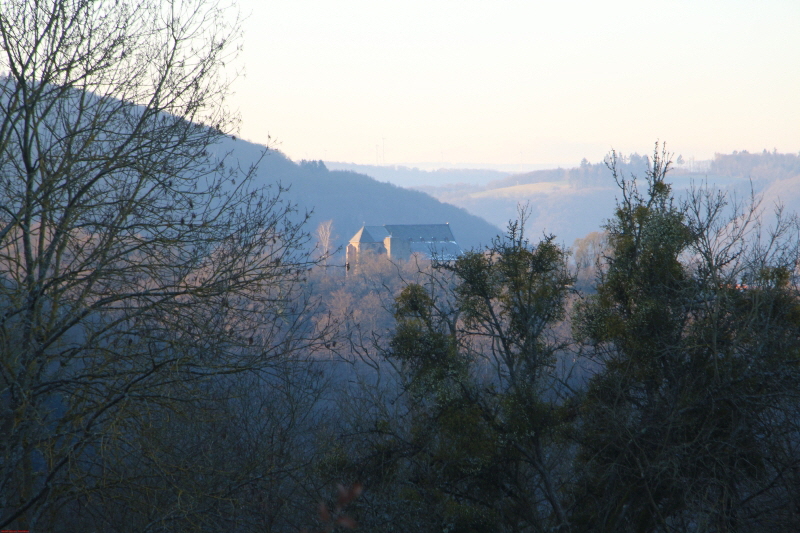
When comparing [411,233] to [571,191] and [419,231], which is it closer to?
[419,231]

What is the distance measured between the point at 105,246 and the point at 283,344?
265 cm

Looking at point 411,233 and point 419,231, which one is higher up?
point 419,231

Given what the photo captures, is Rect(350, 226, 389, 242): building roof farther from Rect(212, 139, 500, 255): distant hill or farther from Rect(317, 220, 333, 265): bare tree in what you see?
Rect(317, 220, 333, 265): bare tree

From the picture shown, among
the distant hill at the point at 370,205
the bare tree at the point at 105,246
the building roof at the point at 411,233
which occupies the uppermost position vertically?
the bare tree at the point at 105,246

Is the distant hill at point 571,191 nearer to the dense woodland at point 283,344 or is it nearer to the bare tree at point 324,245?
the bare tree at point 324,245

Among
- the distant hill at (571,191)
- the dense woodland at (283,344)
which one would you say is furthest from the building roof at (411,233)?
the dense woodland at (283,344)

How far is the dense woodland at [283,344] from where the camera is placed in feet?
20.0

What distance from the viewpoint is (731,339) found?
9.57 metres

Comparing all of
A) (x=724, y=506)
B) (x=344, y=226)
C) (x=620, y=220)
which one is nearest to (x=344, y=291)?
(x=620, y=220)

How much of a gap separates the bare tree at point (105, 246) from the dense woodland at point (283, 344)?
4cm

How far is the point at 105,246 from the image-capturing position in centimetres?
609

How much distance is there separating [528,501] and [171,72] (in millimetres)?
8015

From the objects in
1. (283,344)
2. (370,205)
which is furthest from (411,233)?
(283,344)

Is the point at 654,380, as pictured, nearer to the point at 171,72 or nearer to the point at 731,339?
the point at 731,339
